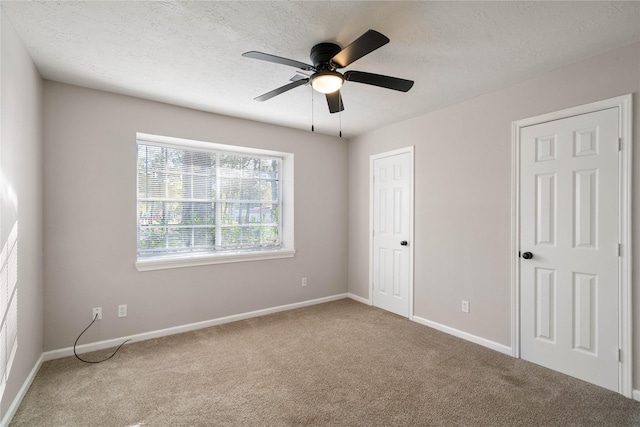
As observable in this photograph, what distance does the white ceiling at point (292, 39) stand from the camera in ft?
5.91

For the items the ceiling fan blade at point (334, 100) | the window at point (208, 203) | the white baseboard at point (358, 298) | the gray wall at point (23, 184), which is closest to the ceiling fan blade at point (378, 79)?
the ceiling fan blade at point (334, 100)

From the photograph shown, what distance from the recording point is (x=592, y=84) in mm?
2355

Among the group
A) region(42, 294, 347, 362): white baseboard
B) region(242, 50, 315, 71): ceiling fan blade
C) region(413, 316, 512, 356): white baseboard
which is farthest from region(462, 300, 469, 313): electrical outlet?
region(242, 50, 315, 71): ceiling fan blade

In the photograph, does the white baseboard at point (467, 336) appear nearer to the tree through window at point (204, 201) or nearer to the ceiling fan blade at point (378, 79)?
the tree through window at point (204, 201)

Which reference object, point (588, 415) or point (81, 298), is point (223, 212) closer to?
point (81, 298)

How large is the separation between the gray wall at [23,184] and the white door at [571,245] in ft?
12.5

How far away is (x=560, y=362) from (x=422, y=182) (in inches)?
82.2

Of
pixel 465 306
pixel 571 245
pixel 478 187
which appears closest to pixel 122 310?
pixel 465 306

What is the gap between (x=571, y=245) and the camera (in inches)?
97.5

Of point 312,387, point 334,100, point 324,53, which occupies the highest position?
point 324,53

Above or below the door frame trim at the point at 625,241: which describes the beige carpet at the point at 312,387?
below

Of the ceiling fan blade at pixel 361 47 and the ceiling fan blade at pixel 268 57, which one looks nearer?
the ceiling fan blade at pixel 361 47

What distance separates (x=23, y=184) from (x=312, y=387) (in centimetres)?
256

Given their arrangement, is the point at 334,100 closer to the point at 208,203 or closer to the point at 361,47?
the point at 361,47
